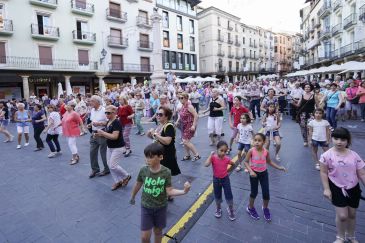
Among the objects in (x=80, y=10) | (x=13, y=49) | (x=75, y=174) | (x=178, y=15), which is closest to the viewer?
(x=75, y=174)

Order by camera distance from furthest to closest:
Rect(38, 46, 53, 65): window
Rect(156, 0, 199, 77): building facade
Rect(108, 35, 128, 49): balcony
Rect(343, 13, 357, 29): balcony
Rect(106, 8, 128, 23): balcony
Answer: Rect(156, 0, 199, 77): building facade
Rect(108, 35, 128, 49): balcony
Rect(106, 8, 128, 23): balcony
Rect(343, 13, 357, 29): balcony
Rect(38, 46, 53, 65): window

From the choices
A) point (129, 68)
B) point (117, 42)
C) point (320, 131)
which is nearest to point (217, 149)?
point (320, 131)

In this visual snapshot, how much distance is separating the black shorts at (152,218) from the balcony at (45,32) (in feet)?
83.0

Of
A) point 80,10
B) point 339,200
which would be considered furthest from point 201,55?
point 339,200

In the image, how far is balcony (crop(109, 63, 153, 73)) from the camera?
28.6m

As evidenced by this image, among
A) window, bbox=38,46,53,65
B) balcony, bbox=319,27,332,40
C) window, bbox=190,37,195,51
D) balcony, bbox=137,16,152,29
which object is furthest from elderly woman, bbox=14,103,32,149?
balcony, bbox=319,27,332,40

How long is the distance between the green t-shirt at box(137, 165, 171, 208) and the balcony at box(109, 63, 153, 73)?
88.8 feet

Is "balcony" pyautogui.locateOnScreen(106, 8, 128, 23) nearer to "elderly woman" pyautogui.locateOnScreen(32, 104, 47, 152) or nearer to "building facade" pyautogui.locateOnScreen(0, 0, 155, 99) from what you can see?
"building facade" pyautogui.locateOnScreen(0, 0, 155, 99)

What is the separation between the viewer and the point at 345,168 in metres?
2.67

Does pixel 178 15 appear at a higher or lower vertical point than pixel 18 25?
higher

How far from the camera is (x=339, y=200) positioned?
8.82 ft

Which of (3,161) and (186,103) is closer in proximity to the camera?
(186,103)

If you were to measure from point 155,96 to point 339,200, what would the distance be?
8271 millimetres

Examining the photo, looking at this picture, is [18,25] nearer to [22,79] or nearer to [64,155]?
[22,79]
